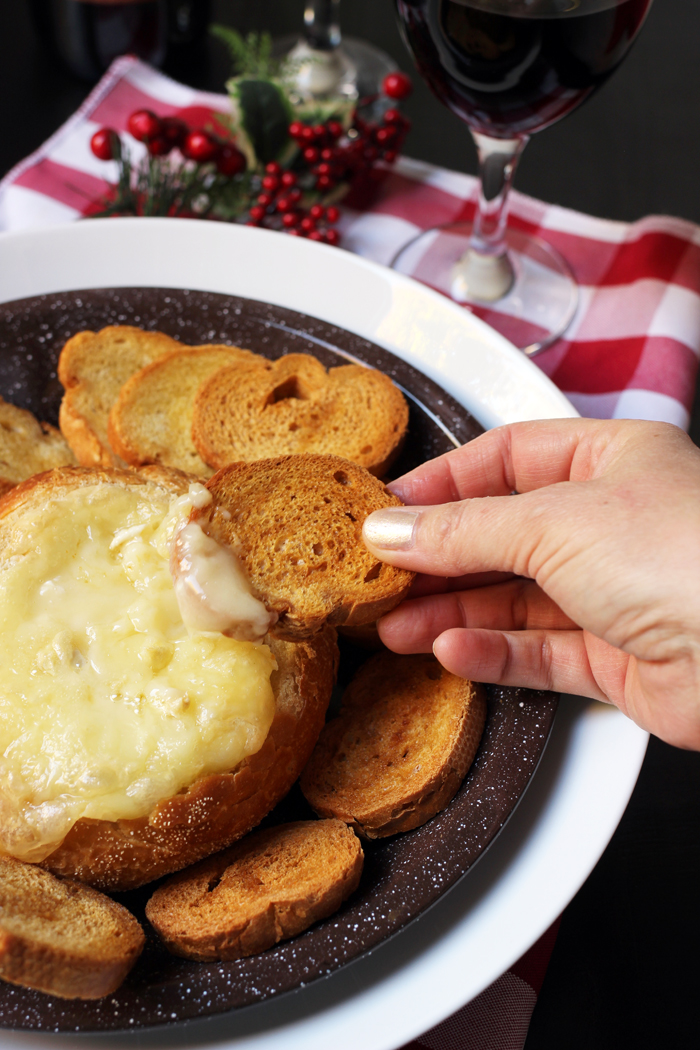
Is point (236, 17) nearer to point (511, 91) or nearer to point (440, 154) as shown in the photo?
point (440, 154)

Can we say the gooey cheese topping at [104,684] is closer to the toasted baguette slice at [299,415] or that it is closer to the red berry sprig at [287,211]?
the toasted baguette slice at [299,415]

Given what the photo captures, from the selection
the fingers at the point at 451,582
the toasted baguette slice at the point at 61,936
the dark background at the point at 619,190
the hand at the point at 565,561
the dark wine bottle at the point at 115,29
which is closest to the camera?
the toasted baguette slice at the point at 61,936

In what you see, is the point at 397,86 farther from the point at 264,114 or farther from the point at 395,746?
the point at 395,746

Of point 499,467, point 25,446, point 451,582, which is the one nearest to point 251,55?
point 25,446

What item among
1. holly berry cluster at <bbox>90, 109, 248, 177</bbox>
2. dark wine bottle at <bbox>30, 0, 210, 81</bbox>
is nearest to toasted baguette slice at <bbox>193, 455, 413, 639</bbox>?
holly berry cluster at <bbox>90, 109, 248, 177</bbox>

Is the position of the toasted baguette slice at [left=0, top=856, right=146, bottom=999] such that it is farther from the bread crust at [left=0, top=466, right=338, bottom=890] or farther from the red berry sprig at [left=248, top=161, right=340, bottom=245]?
the red berry sprig at [left=248, top=161, right=340, bottom=245]

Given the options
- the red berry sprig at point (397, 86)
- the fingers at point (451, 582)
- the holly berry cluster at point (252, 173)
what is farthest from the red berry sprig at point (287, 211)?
the fingers at point (451, 582)
